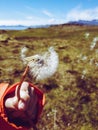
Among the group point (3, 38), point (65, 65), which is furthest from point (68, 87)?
point (3, 38)

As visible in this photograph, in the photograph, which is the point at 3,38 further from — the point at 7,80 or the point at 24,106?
the point at 24,106

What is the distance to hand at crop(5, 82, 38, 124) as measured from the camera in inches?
158

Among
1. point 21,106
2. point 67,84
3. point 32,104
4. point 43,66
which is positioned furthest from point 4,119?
point 67,84

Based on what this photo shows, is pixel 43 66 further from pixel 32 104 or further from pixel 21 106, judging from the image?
pixel 21 106

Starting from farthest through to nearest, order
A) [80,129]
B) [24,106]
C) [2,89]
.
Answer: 1. [80,129]
2. [2,89]
3. [24,106]

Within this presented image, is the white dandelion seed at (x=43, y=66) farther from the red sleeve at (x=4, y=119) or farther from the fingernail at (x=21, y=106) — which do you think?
the fingernail at (x=21, y=106)

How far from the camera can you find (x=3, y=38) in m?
16.7

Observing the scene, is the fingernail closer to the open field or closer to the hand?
the hand

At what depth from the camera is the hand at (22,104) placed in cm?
400

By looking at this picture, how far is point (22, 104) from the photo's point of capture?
3992mm

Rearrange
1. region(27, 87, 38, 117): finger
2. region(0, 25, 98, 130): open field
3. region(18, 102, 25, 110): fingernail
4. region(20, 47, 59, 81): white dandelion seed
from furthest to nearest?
region(0, 25, 98, 130): open field
region(20, 47, 59, 81): white dandelion seed
region(27, 87, 38, 117): finger
region(18, 102, 25, 110): fingernail

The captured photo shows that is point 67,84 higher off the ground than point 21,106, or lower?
lower

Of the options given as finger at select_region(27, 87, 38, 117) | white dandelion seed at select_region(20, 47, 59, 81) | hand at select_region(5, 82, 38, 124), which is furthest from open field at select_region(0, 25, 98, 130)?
hand at select_region(5, 82, 38, 124)

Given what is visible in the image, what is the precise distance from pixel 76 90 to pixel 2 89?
349 inches
